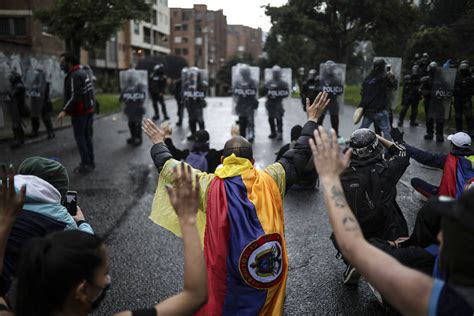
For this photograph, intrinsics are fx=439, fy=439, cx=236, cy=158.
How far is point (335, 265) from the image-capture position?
13.8 feet

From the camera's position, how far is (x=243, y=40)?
351ft

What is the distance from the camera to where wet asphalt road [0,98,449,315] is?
358cm

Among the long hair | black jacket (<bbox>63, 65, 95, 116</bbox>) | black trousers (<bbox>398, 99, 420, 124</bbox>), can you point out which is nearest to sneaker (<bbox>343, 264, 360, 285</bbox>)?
the long hair

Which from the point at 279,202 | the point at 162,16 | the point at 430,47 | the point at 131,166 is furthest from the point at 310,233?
the point at 162,16

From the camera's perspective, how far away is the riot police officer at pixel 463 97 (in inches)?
331

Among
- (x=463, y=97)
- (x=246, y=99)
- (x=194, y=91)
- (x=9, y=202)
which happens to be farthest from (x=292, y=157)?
(x=194, y=91)

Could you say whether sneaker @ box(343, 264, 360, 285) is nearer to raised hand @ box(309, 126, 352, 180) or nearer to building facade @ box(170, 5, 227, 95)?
raised hand @ box(309, 126, 352, 180)

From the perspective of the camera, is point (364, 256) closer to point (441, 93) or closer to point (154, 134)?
point (154, 134)

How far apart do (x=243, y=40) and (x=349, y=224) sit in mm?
109310

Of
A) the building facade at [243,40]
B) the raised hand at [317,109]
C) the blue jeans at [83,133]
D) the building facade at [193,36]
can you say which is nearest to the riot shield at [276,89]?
the blue jeans at [83,133]

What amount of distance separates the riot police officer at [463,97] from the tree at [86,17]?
11522 mm

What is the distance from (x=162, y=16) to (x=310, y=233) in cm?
6026

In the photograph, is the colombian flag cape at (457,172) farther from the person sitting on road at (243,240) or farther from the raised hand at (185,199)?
the raised hand at (185,199)

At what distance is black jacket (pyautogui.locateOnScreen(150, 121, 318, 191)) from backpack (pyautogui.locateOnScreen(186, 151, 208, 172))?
252 centimetres
